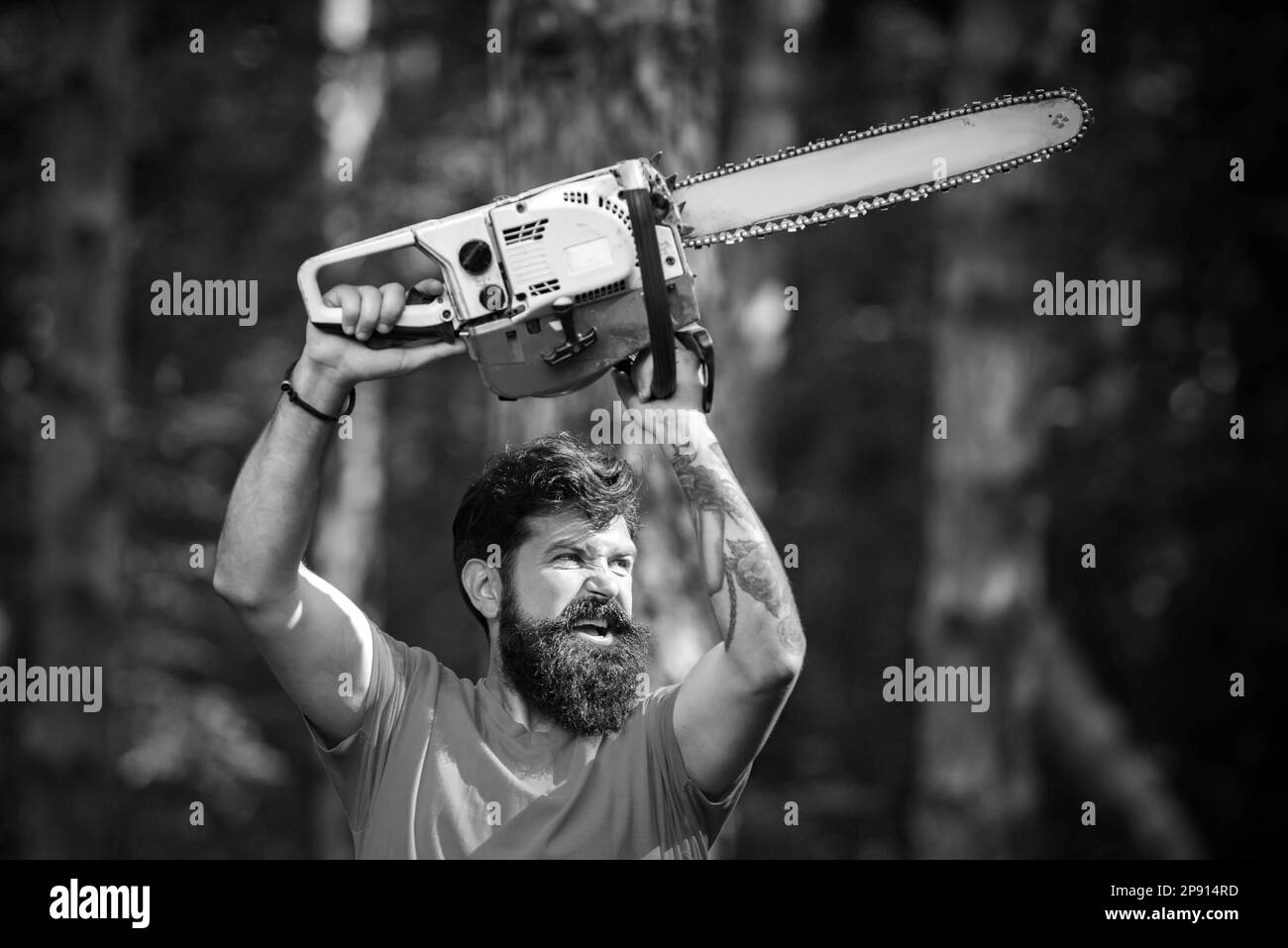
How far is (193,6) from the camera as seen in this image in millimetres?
11391

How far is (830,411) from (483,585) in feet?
37.0

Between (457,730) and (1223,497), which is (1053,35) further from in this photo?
(457,730)

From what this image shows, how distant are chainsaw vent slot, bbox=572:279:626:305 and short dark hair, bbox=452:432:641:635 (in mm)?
543

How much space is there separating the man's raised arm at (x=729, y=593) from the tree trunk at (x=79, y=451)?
6.28 meters

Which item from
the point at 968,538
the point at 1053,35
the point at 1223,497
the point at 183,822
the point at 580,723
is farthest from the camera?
the point at 183,822

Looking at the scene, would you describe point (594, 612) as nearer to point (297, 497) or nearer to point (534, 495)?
point (534, 495)

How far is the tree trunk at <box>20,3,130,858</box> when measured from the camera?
8.23m

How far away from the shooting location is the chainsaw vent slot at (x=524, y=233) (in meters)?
2.81

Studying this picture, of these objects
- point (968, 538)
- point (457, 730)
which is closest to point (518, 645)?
point (457, 730)

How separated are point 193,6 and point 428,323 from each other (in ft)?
32.1
